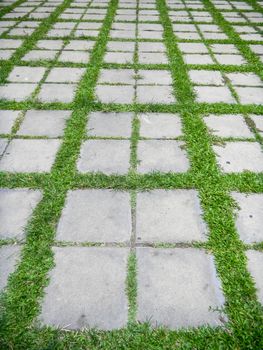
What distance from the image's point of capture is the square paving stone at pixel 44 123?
135 inches

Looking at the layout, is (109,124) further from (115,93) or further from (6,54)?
(6,54)

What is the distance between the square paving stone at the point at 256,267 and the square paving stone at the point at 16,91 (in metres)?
2.97

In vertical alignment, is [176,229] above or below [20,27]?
below

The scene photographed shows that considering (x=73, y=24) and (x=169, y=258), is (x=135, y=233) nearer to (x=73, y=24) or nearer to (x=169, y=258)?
(x=169, y=258)

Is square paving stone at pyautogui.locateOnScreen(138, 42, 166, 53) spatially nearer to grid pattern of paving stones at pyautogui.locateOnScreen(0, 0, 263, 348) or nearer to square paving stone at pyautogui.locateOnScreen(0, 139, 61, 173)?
grid pattern of paving stones at pyautogui.locateOnScreen(0, 0, 263, 348)

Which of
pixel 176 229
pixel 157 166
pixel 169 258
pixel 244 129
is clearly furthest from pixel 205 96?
pixel 169 258

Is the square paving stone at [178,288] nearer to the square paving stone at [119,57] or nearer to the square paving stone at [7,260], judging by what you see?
the square paving stone at [7,260]

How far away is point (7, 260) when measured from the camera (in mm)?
2176

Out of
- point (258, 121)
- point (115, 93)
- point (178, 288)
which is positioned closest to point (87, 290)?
point (178, 288)

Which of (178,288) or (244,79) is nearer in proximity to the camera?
(178,288)

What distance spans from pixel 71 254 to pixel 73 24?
540 centimetres

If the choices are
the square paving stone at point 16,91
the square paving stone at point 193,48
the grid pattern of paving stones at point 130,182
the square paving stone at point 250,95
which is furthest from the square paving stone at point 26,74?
the square paving stone at point 250,95

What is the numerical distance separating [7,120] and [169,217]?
2.05 m

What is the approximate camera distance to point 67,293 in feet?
6.59
